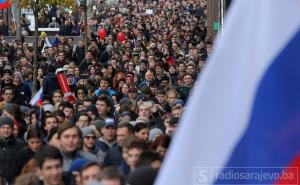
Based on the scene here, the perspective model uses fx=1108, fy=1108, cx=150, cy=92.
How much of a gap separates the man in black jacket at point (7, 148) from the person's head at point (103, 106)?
9.18ft

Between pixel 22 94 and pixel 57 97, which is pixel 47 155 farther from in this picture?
pixel 22 94

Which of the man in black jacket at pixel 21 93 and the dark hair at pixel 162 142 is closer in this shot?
the dark hair at pixel 162 142

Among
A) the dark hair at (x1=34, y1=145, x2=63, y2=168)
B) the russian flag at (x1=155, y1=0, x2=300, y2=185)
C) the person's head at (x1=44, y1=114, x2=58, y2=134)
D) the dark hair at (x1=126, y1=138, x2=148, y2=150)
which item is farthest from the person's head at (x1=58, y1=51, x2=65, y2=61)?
the russian flag at (x1=155, y1=0, x2=300, y2=185)

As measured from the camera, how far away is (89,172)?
7289mm

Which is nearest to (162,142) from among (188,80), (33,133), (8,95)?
(33,133)

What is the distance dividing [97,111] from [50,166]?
22.2 ft

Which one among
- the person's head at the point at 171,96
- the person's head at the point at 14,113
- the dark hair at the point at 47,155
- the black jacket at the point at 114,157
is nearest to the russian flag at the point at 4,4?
the person's head at the point at 171,96

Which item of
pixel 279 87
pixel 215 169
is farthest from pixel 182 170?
pixel 279 87

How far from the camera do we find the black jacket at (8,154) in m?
Answer: 11.2


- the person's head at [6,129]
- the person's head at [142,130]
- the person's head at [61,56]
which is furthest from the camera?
the person's head at [61,56]

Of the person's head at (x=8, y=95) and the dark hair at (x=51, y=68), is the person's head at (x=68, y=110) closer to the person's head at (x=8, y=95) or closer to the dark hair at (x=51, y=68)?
the person's head at (x=8, y=95)

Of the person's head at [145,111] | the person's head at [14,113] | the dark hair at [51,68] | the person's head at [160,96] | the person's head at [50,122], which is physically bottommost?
the dark hair at [51,68]

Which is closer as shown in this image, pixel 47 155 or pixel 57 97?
pixel 47 155

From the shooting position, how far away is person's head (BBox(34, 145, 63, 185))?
291 inches
